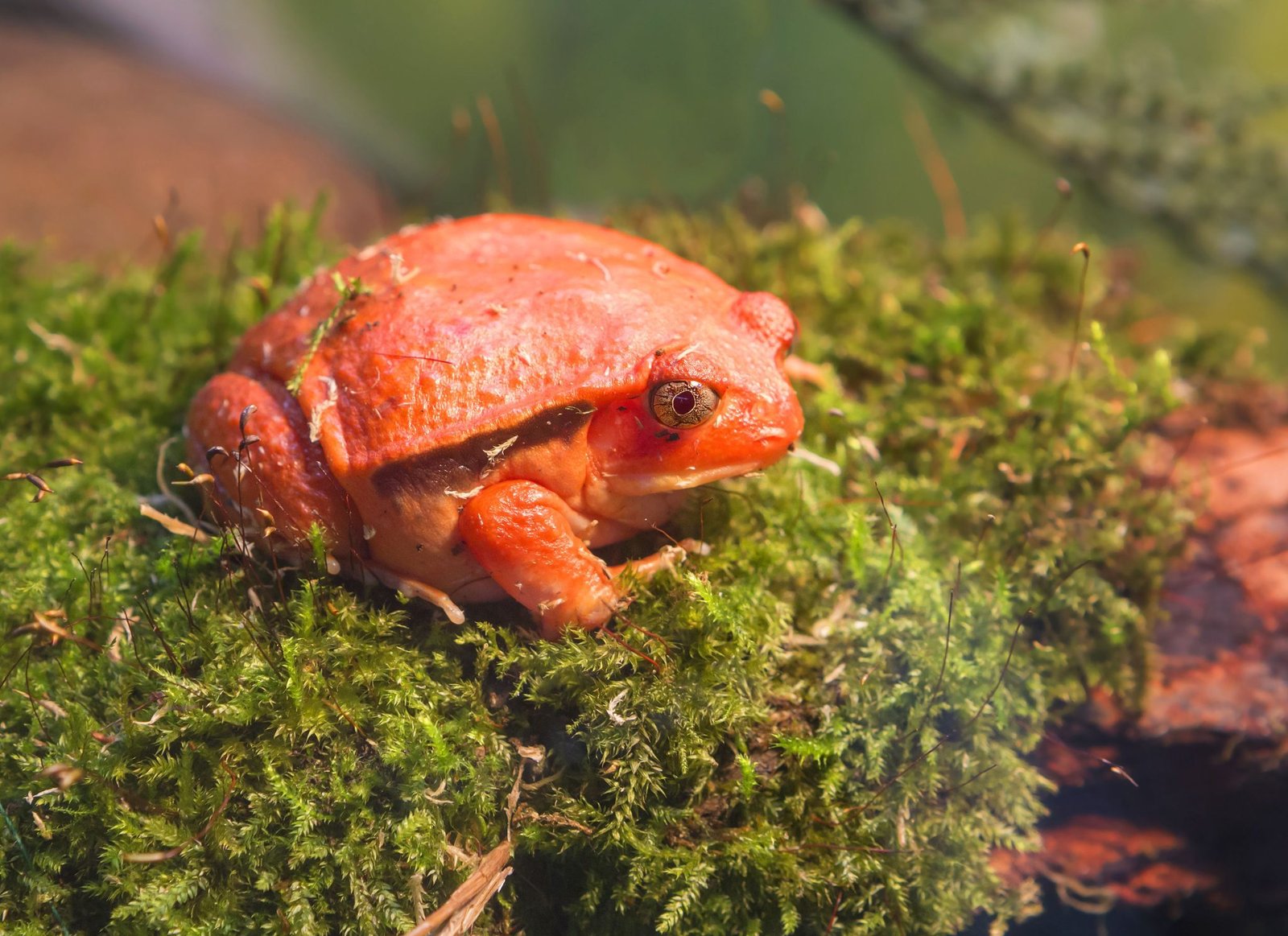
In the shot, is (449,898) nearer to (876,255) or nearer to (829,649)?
(829,649)

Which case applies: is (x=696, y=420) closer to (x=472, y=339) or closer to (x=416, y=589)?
(x=472, y=339)

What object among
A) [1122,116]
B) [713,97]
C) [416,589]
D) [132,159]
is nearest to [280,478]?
[416,589]

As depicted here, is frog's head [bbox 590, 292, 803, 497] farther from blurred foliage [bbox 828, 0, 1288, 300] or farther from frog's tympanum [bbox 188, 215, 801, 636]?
blurred foliage [bbox 828, 0, 1288, 300]

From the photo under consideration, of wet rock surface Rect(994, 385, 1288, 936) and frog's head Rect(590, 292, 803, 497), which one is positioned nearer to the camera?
frog's head Rect(590, 292, 803, 497)

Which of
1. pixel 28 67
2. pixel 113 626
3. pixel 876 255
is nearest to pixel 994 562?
pixel 876 255

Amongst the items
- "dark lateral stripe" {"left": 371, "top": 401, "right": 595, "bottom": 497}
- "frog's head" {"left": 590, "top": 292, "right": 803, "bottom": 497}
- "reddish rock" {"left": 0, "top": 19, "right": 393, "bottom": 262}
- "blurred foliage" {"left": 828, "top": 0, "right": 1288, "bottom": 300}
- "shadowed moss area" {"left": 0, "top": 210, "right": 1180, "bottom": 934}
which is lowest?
"reddish rock" {"left": 0, "top": 19, "right": 393, "bottom": 262}

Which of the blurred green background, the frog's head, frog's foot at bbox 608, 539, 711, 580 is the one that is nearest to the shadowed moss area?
frog's foot at bbox 608, 539, 711, 580

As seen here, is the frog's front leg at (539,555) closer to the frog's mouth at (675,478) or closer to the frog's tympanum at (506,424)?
the frog's tympanum at (506,424)

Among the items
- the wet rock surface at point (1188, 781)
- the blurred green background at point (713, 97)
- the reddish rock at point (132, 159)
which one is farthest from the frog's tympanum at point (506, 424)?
the reddish rock at point (132, 159)
